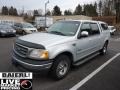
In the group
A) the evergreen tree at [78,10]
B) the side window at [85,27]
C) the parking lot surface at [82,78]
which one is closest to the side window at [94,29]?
the side window at [85,27]

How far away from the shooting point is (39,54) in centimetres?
460

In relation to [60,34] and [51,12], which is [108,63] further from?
[51,12]

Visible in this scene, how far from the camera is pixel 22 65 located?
4805 mm

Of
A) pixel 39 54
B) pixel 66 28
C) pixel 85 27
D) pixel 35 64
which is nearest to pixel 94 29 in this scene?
pixel 85 27

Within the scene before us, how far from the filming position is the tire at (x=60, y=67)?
491cm

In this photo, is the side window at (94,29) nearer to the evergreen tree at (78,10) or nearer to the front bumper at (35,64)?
the front bumper at (35,64)

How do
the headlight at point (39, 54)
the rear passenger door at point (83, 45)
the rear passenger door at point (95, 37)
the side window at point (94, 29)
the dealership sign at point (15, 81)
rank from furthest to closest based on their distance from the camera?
the side window at point (94, 29) → the rear passenger door at point (95, 37) → the rear passenger door at point (83, 45) → the headlight at point (39, 54) → the dealership sign at point (15, 81)

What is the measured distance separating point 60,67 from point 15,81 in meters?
1.58

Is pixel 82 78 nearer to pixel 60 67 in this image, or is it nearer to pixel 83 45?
pixel 60 67

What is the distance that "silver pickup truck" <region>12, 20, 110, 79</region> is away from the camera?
462 centimetres

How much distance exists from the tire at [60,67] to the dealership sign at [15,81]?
95 centimetres

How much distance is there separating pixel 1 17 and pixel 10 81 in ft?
151

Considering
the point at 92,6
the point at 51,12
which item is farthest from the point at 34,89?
the point at 51,12

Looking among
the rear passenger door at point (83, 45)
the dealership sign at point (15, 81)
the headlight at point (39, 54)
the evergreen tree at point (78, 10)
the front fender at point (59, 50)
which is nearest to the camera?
the dealership sign at point (15, 81)
